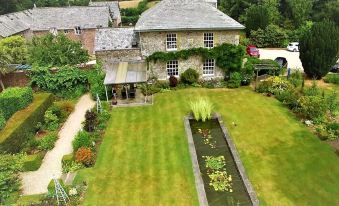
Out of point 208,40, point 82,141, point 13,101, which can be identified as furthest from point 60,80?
point 208,40

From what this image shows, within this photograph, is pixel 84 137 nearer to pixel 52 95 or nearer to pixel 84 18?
pixel 52 95

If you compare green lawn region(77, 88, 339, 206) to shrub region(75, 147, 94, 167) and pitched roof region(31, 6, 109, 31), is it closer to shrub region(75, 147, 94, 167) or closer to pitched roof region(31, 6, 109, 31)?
shrub region(75, 147, 94, 167)

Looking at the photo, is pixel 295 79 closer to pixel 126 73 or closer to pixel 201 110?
pixel 201 110

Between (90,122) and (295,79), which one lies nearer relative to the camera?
(90,122)

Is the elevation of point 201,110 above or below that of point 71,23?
below

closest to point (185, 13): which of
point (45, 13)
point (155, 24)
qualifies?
point (155, 24)

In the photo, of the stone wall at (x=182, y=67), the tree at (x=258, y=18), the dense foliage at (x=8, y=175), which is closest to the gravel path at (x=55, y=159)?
the dense foliage at (x=8, y=175)

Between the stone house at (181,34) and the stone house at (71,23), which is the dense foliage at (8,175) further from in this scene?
the stone house at (71,23)

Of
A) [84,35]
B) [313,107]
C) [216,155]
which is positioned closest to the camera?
[216,155]
